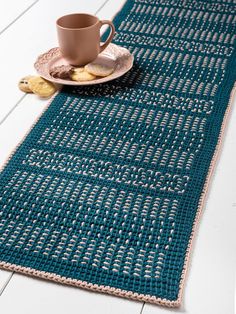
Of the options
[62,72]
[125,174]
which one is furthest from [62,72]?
[125,174]

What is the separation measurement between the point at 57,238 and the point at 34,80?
0.38m

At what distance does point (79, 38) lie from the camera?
90cm

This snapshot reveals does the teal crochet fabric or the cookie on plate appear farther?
the cookie on plate

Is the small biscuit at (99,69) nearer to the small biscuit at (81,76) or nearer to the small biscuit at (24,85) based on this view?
the small biscuit at (81,76)

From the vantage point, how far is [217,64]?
3.26 ft

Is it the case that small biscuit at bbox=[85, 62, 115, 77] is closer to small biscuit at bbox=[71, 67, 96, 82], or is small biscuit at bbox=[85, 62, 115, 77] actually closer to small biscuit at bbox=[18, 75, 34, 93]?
small biscuit at bbox=[71, 67, 96, 82]

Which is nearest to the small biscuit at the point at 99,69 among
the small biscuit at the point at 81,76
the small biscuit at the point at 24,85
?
the small biscuit at the point at 81,76

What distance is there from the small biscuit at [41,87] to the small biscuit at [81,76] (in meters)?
0.04

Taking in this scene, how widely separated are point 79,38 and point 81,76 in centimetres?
7

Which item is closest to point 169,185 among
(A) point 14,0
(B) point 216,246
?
(B) point 216,246

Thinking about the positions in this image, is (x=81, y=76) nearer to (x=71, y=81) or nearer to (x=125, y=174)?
(x=71, y=81)

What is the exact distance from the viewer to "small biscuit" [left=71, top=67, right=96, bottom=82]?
92 cm

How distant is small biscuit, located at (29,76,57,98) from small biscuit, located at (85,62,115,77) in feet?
0.24

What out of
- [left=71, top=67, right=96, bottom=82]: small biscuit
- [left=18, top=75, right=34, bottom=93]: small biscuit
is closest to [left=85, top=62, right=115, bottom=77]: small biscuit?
[left=71, top=67, right=96, bottom=82]: small biscuit
